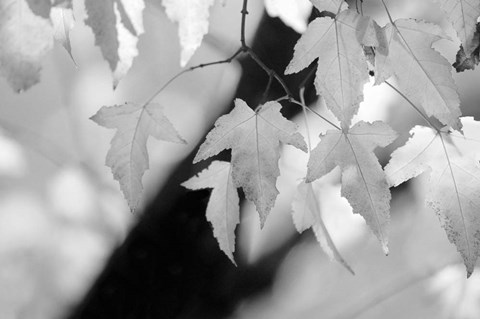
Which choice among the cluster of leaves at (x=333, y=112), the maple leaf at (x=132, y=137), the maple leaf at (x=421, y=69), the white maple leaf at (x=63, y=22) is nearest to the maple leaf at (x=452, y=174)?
the cluster of leaves at (x=333, y=112)

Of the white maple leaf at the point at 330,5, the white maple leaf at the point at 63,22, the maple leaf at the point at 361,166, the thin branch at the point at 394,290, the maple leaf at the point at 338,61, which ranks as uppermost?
the white maple leaf at the point at 63,22

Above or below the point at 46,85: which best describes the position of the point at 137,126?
above

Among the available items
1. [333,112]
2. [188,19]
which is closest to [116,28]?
[188,19]

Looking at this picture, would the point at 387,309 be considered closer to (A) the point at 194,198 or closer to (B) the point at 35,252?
(A) the point at 194,198

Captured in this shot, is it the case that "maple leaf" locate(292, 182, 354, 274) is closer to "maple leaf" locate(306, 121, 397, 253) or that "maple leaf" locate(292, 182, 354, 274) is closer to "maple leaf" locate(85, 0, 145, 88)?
"maple leaf" locate(306, 121, 397, 253)

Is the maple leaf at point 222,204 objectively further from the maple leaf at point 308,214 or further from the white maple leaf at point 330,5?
the white maple leaf at point 330,5

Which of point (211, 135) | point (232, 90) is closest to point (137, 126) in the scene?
point (211, 135)
